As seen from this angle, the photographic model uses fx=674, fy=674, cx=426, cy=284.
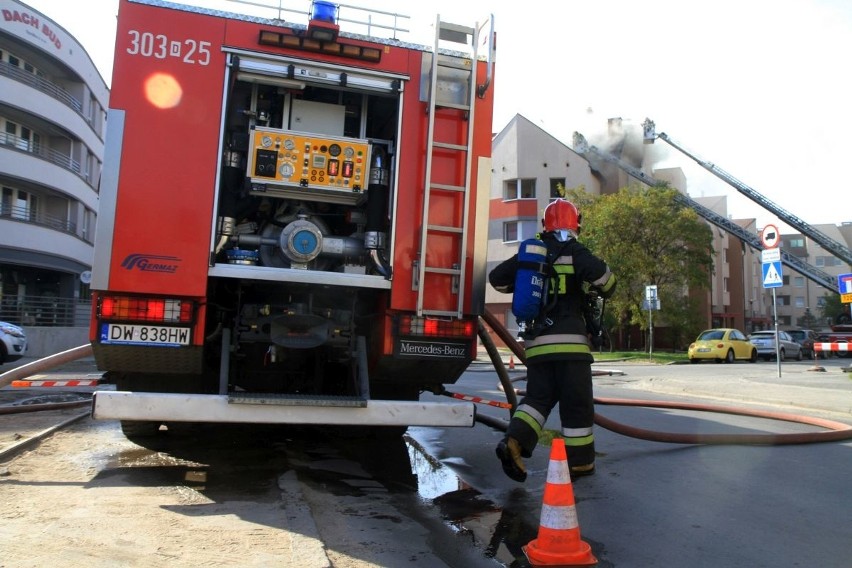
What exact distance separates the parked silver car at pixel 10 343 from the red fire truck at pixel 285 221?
1126 cm

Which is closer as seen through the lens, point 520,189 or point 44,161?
point 44,161

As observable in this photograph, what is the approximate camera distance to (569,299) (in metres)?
4.65

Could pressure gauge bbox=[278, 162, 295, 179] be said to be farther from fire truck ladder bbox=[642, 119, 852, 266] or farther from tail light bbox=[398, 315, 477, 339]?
Result: fire truck ladder bbox=[642, 119, 852, 266]

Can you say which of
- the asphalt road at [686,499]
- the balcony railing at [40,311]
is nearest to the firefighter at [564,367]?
the asphalt road at [686,499]

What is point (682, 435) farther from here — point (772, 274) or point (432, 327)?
point (772, 274)

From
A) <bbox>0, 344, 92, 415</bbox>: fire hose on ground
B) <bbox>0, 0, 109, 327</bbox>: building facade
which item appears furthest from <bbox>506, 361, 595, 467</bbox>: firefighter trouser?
→ <bbox>0, 0, 109, 327</bbox>: building facade

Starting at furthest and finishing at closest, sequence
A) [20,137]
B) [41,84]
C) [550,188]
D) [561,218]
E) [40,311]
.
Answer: [550,188] < [20,137] < [41,84] < [40,311] < [561,218]

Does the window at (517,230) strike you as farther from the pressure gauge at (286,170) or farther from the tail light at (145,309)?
the tail light at (145,309)

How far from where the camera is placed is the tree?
30156 millimetres

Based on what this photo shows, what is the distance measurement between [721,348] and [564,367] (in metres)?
23.1

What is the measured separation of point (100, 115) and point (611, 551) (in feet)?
130

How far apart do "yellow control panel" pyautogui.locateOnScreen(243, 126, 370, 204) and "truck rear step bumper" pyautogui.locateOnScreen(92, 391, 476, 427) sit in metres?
1.74

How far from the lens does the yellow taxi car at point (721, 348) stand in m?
25.2

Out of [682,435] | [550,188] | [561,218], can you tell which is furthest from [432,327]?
[550,188]
